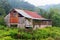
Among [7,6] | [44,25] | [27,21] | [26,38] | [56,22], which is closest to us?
[26,38]

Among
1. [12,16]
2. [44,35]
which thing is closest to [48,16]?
[12,16]

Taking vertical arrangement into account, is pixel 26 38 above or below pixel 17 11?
below

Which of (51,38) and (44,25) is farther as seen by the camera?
(44,25)

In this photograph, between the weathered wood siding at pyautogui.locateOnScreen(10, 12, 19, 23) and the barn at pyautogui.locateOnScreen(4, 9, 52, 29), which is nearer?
the barn at pyautogui.locateOnScreen(4, 9, 52, 29)

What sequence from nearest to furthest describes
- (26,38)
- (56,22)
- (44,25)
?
(26,38) < (44,25) < (56,22)

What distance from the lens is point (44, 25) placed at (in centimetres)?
3152

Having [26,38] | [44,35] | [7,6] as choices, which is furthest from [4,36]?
[7,6]

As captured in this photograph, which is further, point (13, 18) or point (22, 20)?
point (13, 18)

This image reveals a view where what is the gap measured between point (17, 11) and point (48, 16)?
8550mm

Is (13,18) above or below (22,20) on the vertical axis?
above

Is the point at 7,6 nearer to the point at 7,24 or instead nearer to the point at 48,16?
the point at 48,16

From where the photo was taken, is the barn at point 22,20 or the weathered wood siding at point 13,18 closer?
the barn at point 22,20

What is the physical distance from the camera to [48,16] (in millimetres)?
37438

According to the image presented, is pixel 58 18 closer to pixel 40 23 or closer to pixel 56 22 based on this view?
pixel 56 22
